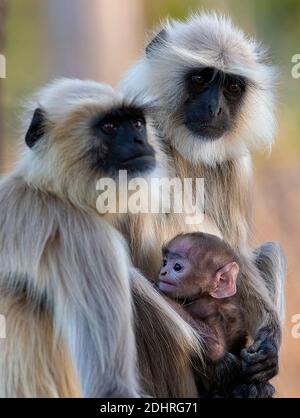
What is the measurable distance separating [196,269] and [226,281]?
0.16m

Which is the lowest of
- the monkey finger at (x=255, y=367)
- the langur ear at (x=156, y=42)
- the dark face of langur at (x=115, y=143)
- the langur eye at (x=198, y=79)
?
the monkey finger at (x=255, y=367)

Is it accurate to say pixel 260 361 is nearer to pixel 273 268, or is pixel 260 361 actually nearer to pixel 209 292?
pixel 209 292

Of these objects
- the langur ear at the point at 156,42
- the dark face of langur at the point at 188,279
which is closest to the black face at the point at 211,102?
the langur ear at the point at 156,42

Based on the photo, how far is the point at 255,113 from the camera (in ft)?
19.2

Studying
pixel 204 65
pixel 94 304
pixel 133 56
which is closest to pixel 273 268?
pixel 204 65

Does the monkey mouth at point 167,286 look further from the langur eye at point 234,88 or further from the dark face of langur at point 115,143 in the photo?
Result: the langur eye at point 234,88

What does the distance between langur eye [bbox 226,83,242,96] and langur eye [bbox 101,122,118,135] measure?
1.28 metres

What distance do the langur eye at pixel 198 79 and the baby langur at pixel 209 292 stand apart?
94 cm

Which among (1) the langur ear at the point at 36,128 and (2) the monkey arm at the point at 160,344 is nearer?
(1) the langur ear at the point at 36,128

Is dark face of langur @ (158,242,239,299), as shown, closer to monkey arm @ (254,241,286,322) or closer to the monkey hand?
the monkey hand

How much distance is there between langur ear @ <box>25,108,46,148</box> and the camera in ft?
14.6

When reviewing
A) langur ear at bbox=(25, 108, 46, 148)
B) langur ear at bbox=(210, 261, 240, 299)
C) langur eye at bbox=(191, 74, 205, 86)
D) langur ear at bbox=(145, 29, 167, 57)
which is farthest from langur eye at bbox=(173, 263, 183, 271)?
langur ear at bbox=(145, 29, 167, 57)

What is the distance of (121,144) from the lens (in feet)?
14.9

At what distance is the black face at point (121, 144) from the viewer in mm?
4512
